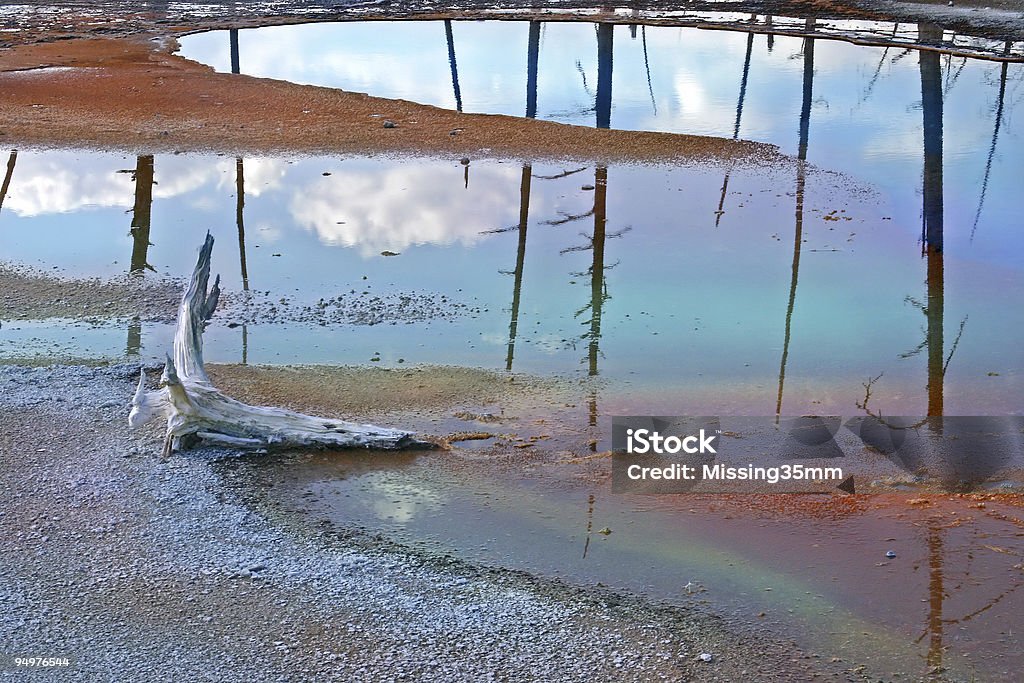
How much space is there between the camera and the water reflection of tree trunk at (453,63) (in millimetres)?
16419

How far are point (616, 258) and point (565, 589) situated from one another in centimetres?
523

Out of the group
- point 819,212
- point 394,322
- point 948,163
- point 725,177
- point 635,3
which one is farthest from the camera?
point 635,3

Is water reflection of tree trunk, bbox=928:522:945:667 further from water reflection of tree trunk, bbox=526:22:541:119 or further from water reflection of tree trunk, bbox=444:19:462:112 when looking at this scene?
water reflection of tree trunk, bbox=444:19:462:112

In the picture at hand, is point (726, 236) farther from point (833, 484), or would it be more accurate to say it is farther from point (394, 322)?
point (833, 484)

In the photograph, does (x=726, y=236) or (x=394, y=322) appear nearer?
(x=394, y=322)

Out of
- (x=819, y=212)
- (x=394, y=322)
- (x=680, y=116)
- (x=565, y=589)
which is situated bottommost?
(x=565, y=589)

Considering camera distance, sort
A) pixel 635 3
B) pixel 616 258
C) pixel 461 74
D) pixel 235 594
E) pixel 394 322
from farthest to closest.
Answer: pixel 635 3 → pixel 461 74 → pixel 616 258 → pixel 394 322 → pixel 235 594

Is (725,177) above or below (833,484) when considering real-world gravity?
above

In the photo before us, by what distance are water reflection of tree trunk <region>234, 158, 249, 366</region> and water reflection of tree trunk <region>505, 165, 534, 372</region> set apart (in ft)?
5.90

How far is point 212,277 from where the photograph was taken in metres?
9.20

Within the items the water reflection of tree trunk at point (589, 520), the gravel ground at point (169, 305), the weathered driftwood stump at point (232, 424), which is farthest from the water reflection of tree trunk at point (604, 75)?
the water reflection of tree trunk at point (589, 520)

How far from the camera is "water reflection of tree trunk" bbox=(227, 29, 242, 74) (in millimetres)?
18117

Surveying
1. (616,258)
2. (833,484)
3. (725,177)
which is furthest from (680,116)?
(833,484)

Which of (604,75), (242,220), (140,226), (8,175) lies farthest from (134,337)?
(604,75)
